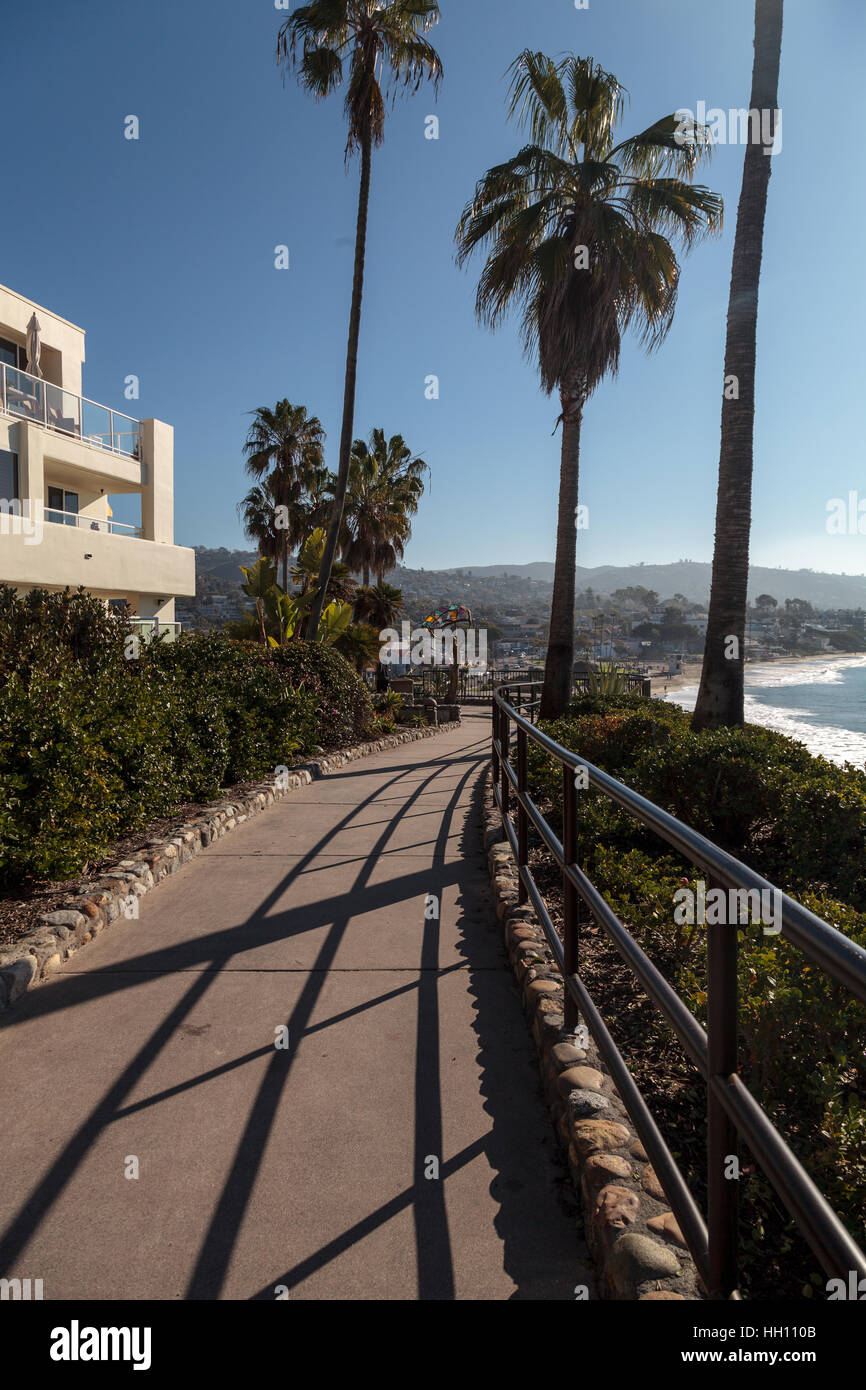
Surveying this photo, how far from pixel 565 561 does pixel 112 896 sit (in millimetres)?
10790

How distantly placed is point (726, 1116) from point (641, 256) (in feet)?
44.5

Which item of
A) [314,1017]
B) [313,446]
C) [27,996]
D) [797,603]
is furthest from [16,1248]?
[797,603]

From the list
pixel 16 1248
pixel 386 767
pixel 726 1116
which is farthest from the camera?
pixel 386 767

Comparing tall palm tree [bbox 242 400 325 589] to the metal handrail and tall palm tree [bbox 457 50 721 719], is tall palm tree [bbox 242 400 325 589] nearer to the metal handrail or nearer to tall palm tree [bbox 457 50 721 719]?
tall palm tree [bbox 457 50 721 719]

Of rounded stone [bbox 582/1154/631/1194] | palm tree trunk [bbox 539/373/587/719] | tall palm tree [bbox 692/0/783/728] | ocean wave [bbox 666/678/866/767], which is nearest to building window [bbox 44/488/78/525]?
palm tree trunk [bbox 539/373/587/719]

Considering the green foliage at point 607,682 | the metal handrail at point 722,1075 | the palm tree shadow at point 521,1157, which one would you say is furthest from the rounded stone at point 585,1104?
the green foliage at point 607,682

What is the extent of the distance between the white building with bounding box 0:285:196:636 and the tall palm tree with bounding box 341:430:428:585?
999 centimetres

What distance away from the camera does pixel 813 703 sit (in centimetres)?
5381

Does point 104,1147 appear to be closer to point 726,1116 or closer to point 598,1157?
point 598,1157

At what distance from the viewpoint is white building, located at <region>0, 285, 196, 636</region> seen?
54.6 feet

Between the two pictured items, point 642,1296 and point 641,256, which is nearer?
point 642,1296

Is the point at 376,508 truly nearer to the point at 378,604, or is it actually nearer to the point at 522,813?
the point at 378,604

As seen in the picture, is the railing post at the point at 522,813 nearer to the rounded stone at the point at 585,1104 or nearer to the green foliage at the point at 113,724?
the rounded stone at the point at 585,1104

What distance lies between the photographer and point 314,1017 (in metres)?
3.24
